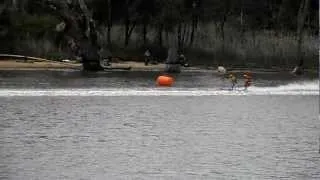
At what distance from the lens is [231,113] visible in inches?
648

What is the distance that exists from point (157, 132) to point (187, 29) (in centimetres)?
3676

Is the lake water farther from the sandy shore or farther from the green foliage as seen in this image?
the green foliage

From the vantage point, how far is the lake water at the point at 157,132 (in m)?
9.40

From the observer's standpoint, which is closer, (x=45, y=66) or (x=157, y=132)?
(x=157, y=132)

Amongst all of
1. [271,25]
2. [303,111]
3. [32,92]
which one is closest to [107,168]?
[303,111]

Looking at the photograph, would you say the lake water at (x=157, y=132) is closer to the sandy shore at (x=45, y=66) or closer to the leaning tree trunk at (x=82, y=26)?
the leaning tree trunk at (x=82, y=26)

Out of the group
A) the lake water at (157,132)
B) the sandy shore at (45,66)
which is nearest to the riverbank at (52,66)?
the sandy shore at (45,66)

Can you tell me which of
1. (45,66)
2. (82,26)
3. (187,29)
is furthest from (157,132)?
(187,29)

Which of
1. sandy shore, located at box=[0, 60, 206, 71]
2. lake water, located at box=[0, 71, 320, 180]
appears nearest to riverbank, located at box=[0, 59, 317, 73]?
sandy shore, located at box=[0, 60, 206, 71]

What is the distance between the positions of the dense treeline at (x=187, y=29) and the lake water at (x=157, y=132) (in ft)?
65.5

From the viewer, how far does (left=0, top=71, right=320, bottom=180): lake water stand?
9398mm

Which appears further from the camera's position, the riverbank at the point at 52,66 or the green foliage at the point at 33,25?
the green foliage at the point at 33,25

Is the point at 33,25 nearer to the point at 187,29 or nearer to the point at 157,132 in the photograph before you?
the point at 187,29

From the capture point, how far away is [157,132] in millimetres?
13039
